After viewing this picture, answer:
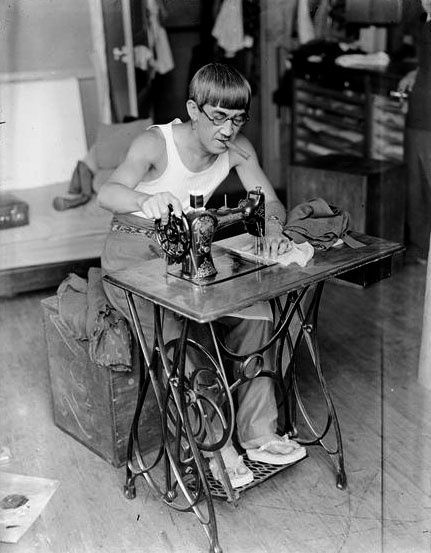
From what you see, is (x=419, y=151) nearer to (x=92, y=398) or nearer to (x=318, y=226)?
(x=318, y=226)

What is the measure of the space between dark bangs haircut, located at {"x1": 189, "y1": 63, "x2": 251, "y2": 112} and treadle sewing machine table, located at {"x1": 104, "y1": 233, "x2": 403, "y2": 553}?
499 mm

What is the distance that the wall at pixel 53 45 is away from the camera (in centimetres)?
528

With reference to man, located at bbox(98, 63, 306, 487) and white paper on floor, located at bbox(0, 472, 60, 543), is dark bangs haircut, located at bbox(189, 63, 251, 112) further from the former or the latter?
white paper on floor, located at bbox(0, 472, 60, 543)

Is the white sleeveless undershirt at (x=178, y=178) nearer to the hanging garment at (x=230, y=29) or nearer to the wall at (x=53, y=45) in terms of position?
the wall at (x=53, y=45)

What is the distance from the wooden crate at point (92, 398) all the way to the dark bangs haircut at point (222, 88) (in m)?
0.99

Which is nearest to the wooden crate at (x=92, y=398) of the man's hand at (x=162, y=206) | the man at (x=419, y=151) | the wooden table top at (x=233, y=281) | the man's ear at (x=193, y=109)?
the wooden table top at (x=233, y=281)

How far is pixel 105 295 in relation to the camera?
9.83ft

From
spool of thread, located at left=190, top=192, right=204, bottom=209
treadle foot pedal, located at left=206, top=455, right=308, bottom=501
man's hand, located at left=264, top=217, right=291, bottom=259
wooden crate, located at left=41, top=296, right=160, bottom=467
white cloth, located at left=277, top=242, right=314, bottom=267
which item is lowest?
treadle foot pedal, located at left=206, top=455, right=308, bottom=501

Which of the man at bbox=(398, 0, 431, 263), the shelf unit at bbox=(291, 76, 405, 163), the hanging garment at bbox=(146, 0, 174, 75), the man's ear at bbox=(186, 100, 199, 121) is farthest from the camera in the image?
the hanging garment at bbox=(146, 0, 174, 75)

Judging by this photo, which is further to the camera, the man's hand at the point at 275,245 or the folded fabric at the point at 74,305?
the folded fabric at the point at 74,305

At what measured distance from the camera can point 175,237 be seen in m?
2.54

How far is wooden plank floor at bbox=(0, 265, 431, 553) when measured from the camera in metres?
2.61

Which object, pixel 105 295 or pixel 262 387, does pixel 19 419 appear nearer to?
pixel 105 295

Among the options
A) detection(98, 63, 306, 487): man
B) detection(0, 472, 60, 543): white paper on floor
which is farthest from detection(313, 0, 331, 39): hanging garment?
detection(0, 472, 60, 543): white paper on floor
